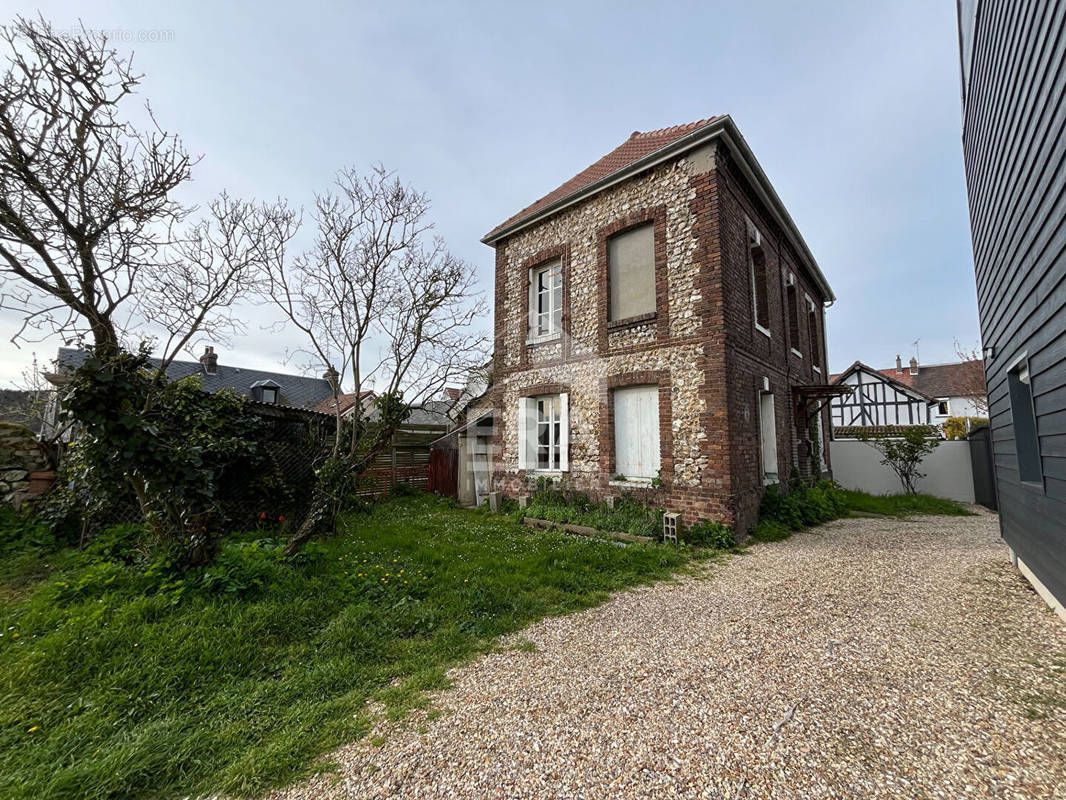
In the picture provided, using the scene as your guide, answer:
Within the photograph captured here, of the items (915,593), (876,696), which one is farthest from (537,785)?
(915,593)

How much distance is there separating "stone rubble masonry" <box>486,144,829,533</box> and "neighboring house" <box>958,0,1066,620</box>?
2.89 metres

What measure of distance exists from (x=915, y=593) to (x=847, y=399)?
20.8 meters

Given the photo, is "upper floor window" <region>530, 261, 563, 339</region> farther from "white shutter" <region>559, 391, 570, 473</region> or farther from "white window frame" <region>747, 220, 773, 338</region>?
"white window frame" <region>747, 220, 773, 338</region>

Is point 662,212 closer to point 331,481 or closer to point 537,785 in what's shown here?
point 331,481

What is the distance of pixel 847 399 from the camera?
21.0 meters

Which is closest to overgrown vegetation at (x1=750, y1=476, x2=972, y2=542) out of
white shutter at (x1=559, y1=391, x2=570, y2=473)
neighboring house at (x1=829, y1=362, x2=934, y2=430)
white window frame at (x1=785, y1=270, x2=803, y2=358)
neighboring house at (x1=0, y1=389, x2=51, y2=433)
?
white window frame at (x1=785, y1=270, x2=803, y2=358)

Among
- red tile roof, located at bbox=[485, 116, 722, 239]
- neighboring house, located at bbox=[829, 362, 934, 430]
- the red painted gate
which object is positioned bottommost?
the red painted gate

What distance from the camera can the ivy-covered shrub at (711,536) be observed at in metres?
6.09

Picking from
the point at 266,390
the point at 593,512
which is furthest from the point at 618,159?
the point at 266,390

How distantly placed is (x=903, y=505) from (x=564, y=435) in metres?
9.03

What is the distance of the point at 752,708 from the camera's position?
2.38 m

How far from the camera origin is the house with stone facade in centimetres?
669

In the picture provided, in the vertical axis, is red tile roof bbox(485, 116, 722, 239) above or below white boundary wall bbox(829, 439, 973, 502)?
above

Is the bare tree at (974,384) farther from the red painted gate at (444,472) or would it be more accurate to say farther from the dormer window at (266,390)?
the dormer window at (266,390)
